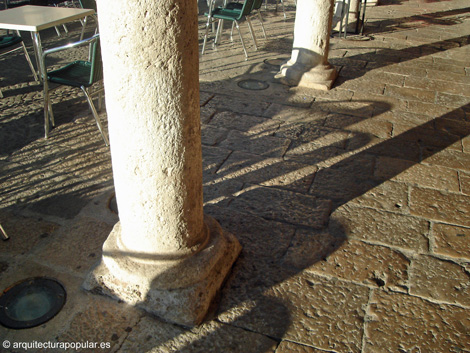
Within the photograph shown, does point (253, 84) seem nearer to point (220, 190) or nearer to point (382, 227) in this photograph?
Result: point (220, 190)

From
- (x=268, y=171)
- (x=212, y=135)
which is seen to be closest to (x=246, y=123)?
(x=212, y=135)

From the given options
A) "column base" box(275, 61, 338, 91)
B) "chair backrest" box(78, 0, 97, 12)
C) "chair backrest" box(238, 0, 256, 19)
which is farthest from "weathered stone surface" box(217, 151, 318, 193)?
"chair backrest" box(78, 0, 97, 12)

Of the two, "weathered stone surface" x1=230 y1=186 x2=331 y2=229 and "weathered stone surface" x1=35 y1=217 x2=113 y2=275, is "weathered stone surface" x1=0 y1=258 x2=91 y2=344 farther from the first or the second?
"weathered stone surface" x1=230 y1=186 x2=331 y2=229

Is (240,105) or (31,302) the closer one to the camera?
(31,302)

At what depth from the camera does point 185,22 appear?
1.73 metres

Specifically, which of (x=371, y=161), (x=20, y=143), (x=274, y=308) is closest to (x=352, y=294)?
(x=274, y=308)

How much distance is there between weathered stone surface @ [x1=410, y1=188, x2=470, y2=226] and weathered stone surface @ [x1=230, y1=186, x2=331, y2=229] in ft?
1.97

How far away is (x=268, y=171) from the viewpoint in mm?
3299

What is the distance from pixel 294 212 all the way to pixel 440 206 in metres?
0.99

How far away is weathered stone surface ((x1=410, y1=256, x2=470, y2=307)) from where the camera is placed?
2.26m

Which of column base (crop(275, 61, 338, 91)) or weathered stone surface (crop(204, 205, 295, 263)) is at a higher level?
column base (crop(275, 61, 338, 91))

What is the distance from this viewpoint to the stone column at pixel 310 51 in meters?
4.64

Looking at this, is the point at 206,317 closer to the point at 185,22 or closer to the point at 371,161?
the point at 185,22

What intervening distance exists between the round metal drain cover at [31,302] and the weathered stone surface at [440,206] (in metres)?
2.17
